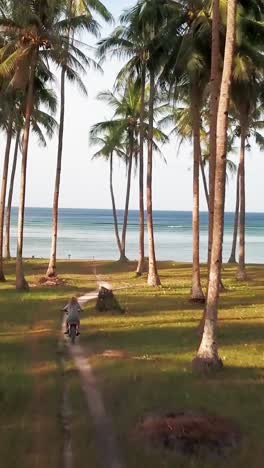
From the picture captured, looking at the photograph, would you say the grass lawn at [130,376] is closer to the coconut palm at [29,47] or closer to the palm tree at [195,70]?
the palm tree at [195,70]

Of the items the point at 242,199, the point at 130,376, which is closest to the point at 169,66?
the point at 242,199

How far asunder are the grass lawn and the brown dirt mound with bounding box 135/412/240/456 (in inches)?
6.7

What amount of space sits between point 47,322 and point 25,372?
6407 millimetres

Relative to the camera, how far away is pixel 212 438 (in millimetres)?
7699

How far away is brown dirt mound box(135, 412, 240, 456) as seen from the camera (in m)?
7.48

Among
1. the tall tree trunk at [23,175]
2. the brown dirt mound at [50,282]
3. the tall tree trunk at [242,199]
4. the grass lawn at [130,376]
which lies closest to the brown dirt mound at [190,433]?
the grass lawn at [130,376]

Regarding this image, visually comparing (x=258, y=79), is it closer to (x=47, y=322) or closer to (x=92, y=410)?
(x=47, y=322)

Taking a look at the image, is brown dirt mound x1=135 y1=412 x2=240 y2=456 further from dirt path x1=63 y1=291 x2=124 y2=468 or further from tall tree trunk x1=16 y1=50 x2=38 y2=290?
tall tree trunk x1=16 y1=50 x2=38 y2=290

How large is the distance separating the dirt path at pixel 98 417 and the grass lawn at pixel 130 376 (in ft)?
0.36

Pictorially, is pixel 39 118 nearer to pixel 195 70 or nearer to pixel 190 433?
pixel 195 70

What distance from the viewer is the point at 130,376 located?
35.8 feet

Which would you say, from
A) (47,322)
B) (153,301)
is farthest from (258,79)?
(47,322)

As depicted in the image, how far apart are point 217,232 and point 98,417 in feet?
15.6

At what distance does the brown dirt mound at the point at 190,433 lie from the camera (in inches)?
294
